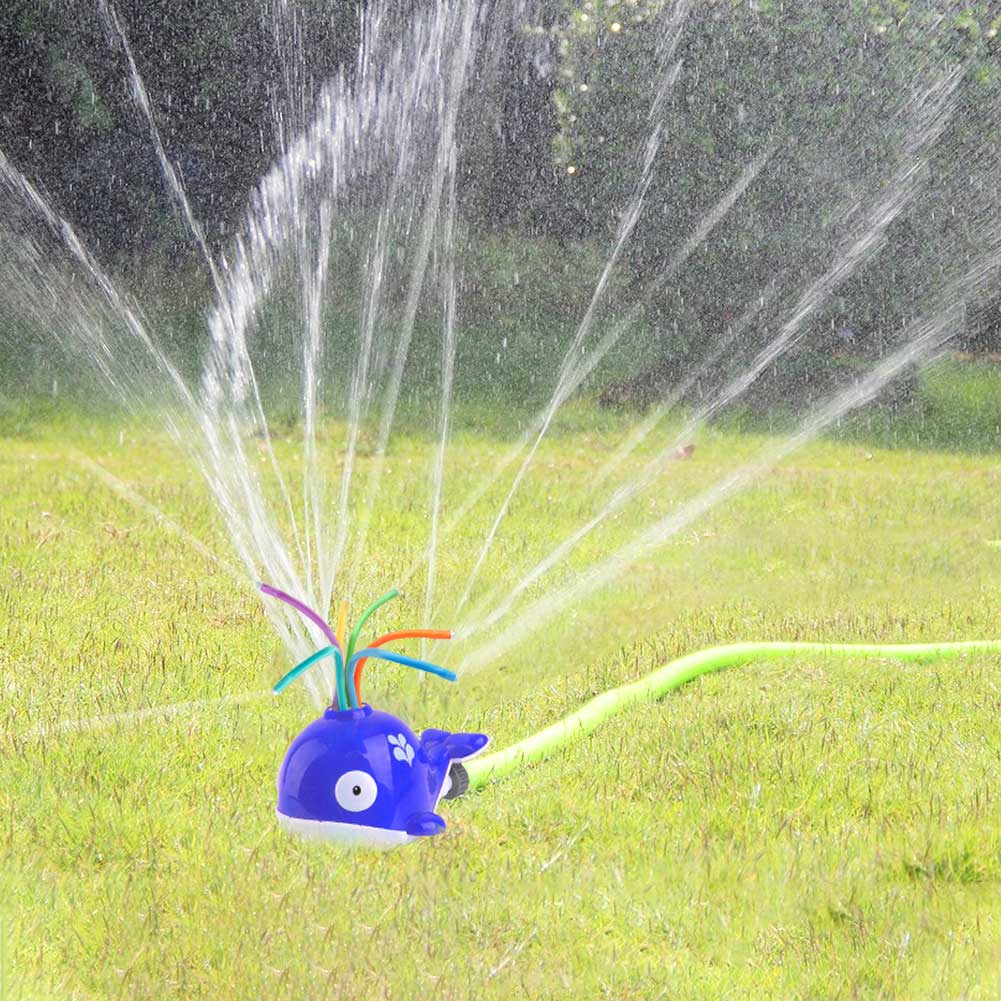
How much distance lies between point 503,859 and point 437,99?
10.2 meters

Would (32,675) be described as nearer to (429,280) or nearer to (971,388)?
(429,280)

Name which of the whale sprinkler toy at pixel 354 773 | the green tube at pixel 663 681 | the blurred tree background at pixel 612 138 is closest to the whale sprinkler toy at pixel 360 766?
the whale sprinkler toy at pixel 354 773

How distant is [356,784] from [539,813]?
1.81ft

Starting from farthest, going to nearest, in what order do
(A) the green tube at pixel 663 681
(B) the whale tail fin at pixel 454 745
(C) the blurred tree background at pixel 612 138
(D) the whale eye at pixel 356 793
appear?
(C) the blurred tree background at pixel 612 138
(A) the green tube at pixel 663 681
(B) the whale tail fin at pixel 454 745
(D) the whale eye at pixel 356 793

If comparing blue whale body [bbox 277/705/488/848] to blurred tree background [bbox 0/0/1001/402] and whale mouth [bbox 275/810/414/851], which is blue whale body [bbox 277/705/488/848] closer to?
whale mouth [bbox 275/810/414/851]

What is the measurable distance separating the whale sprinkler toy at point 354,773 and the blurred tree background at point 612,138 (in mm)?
9093

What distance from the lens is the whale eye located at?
3293 millimetres

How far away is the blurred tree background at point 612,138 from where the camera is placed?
38.5 ft

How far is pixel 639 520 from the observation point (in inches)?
309

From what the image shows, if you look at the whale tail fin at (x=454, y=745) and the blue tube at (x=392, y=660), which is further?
the whale tail fin at (x=454, y=745)

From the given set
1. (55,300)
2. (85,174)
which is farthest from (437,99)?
(55,300)

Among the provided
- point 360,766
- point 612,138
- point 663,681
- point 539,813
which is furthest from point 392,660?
point 612,138

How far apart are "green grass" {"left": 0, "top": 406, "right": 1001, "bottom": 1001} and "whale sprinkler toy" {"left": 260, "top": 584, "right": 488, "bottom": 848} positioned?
0.25ft

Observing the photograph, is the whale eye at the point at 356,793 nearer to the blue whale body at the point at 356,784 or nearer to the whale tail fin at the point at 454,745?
the blue whale body at the point at 356,784
